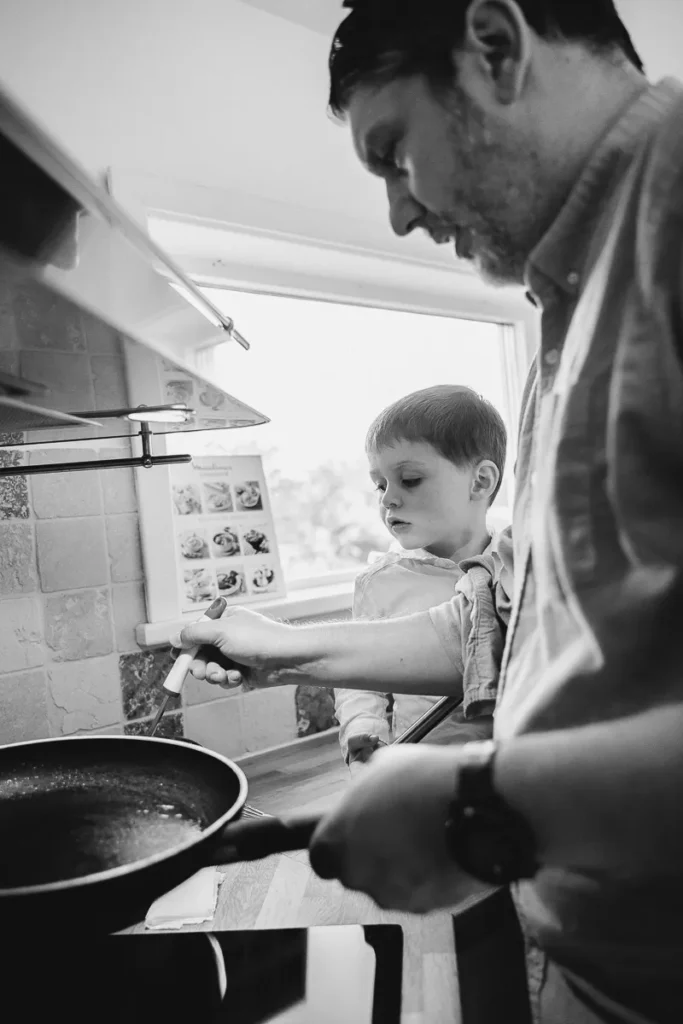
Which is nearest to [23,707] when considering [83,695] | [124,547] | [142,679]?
[83,695]

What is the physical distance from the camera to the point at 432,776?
42 centimetres

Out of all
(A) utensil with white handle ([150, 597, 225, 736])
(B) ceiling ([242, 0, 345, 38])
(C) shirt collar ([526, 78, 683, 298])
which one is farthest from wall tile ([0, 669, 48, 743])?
(B) ceiling ([242, 0, 345, 38])

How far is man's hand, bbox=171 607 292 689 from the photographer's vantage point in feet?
3.15

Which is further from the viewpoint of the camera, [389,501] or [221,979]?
[389,501]

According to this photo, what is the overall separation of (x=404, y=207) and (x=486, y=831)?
1.68ft

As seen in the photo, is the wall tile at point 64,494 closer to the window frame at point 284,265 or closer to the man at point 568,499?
the window frame at point 284,265

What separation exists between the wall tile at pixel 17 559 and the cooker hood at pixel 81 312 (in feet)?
1.45

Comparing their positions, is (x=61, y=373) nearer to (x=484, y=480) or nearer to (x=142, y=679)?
(x=142, y=679)

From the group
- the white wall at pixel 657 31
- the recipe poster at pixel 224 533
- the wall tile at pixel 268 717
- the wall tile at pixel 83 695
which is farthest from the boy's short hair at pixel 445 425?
the white wall at pixel 657 31

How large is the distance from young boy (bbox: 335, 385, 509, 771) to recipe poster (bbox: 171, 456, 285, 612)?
0.26 metres

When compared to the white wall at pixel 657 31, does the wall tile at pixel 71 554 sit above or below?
below

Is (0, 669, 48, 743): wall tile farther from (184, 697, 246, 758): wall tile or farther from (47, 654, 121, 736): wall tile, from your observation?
(184, 697, 246, 758): wall tile

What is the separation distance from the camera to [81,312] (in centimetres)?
49

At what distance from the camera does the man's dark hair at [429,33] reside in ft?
1.69
